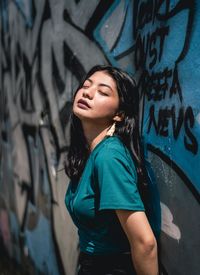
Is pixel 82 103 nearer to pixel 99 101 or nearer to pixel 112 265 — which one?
pixel 99 101

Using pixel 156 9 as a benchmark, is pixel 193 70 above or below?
below

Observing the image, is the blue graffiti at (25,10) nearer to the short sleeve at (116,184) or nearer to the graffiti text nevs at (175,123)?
the graffiti text nevs at (175,123)

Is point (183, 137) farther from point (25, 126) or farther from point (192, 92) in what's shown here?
point (25, 126)

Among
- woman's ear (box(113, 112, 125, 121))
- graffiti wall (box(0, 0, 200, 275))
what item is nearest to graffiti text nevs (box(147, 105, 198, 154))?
graffiti wall (box(0, 0, 200, 275))

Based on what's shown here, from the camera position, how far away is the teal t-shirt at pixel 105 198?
1951mm

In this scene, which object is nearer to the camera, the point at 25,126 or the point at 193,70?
the point at 193,70

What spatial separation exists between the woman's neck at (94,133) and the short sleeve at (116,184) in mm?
302

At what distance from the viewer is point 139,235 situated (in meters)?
1.93

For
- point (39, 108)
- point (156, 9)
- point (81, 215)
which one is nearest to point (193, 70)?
point (156, 9)

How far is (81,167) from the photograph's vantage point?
248cm

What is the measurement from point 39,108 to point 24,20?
868 millimetres

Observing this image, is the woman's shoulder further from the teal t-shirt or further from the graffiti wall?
the graffiti wall

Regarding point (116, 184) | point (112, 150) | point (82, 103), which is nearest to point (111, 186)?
point (116, 184)

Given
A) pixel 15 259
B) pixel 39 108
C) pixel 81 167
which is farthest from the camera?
pixel 15 259
